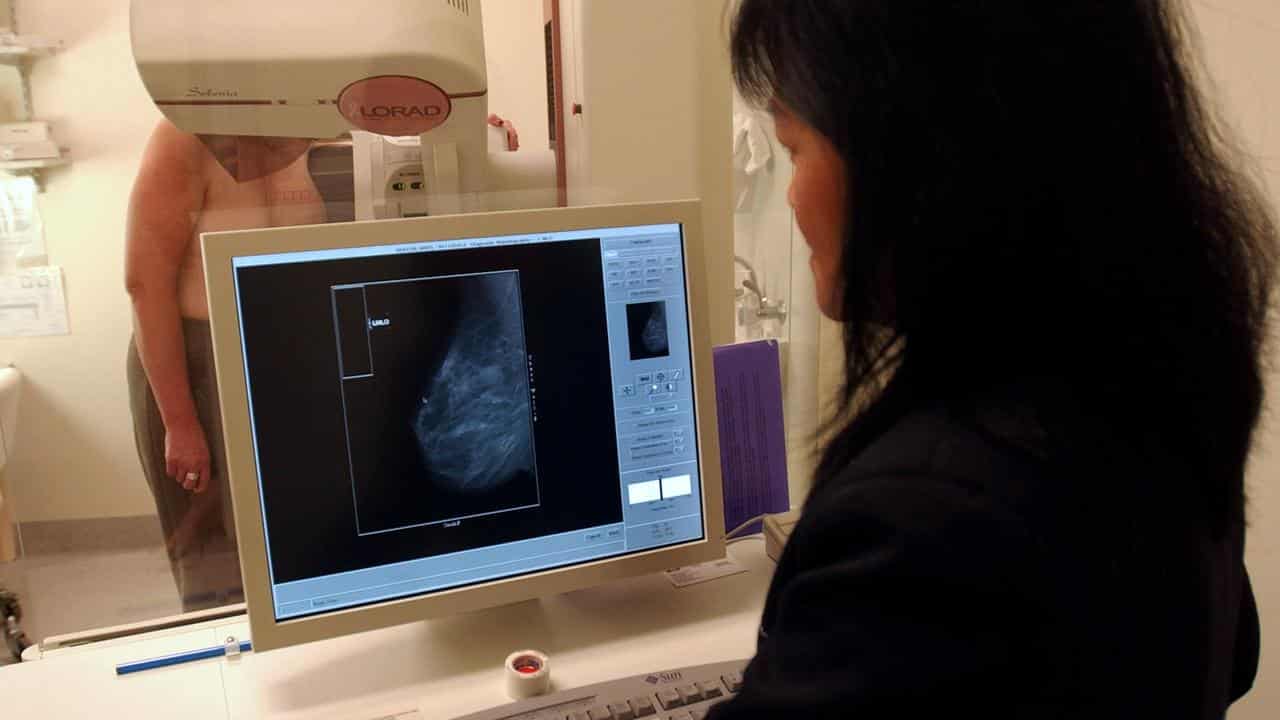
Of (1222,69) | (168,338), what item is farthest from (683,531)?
(1222,69)

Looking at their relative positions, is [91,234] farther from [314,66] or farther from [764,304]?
[764,304]

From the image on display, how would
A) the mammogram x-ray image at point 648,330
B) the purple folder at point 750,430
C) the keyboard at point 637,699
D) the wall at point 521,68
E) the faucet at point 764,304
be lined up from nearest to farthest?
the keyboard at point 637,699, the mammogram x-ray image at point 648,330, the purple folder at point 750,430, the wall at point 521,68, the faucet at point 764,304

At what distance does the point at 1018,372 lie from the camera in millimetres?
486

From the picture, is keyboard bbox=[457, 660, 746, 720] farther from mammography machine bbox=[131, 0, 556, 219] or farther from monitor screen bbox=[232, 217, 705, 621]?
mammography machine bbox=[131, 0, 556, 219]

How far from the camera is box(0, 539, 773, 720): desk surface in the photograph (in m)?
0.82

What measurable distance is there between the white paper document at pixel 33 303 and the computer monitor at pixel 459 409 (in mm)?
782

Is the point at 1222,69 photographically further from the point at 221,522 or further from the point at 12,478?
the point at 12,478

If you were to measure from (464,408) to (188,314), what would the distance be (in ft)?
1.88

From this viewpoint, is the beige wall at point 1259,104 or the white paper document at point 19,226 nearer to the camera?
the beige wall at point 1259,104

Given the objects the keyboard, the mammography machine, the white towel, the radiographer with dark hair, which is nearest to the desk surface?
the keyboard

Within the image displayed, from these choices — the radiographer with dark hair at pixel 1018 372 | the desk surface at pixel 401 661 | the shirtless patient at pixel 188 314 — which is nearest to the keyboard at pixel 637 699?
the desk surface at pixel 401 661

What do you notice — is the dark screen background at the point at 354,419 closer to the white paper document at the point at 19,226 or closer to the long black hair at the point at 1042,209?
the long black hair at the point at 1042,209

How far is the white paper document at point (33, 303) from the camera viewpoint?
134 centimetres

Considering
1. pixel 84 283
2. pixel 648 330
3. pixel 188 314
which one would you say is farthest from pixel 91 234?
pixel 648 330
